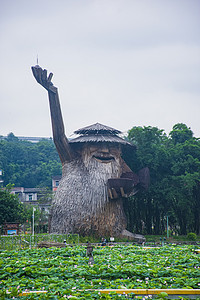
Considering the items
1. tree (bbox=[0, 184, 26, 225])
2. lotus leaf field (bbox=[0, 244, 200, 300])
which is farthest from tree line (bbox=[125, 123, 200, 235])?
lotus leaf field (bbox=[0, 244, 200, 300])

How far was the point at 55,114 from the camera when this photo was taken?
50.7 feet

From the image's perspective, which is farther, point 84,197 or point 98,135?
point 98,135

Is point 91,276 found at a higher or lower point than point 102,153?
lower

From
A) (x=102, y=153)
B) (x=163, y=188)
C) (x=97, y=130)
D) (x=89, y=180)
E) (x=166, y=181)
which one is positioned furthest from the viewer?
(x=163, y=188)

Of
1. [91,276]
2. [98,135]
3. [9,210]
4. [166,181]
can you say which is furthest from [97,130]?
[91,276]

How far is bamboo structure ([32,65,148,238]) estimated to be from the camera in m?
15.2

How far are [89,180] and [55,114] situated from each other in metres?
3.34

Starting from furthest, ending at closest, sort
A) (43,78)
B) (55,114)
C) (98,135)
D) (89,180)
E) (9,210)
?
1. (9,210)
2. (98,135)
3. (89,180)
4. (55,114)
5. (43,78)

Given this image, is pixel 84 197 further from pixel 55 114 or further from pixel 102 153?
pixel 55 114

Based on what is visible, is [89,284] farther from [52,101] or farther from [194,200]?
[194,200]

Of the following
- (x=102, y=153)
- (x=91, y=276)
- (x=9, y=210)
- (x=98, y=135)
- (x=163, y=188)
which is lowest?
(x=91, y=276)

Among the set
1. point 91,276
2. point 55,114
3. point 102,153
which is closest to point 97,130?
point 102,153

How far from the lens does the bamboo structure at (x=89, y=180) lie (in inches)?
600

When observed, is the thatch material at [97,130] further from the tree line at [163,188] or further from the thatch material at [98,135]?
the tree line at [163,188]
